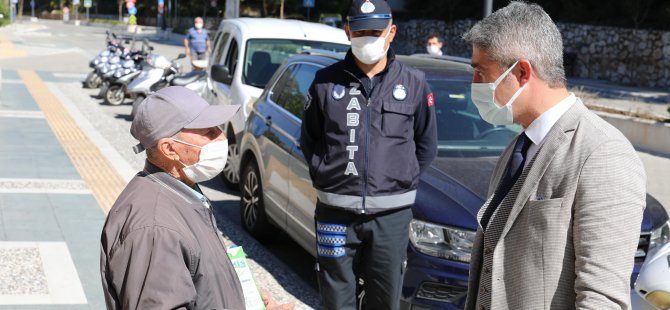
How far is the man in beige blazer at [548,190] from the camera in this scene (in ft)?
7.26

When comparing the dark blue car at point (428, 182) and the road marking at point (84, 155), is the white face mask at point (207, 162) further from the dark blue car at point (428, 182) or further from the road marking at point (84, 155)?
the road marking at point (84, 155)

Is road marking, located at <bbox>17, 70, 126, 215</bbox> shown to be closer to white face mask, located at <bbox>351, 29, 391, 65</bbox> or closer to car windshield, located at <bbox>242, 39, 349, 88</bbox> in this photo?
car windshield, located at <bbox>242, 39, 349, 88</bbox>

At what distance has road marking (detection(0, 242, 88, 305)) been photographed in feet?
18.7

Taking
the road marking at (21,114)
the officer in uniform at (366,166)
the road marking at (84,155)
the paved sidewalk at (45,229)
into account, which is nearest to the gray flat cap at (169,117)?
the officer in uniform at (366,166)

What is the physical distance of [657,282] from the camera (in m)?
3.36

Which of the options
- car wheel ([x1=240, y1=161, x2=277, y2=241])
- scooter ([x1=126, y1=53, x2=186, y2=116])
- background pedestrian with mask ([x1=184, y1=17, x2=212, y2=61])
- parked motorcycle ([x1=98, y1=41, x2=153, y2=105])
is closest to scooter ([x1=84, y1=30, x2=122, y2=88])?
parked motorcycle ([x1=98, y1=41, x2=153, y2=105])

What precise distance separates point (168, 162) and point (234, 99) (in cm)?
675

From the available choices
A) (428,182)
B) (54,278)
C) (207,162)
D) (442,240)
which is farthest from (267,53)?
(207,162)

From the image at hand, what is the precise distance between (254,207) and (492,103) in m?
5.16

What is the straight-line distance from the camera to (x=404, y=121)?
4383 millimetres

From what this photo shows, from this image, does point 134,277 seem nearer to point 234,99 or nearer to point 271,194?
point 271,194

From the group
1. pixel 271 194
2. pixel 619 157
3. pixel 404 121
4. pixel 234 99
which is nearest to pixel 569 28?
pixel 234 99

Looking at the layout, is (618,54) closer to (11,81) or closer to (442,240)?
(11,81)

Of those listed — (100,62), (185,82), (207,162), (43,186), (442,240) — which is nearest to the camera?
(207,162)
